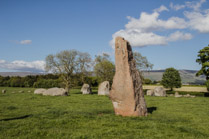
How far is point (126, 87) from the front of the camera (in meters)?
10.9

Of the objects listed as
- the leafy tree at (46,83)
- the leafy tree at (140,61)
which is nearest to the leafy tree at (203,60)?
the leafy tree at (140,61)

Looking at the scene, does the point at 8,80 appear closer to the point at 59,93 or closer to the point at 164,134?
the point at 59,93

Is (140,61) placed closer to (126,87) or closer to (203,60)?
(203,60)

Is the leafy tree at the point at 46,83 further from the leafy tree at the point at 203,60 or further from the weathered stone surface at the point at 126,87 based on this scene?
the weathered stone surface at the point at 126,87

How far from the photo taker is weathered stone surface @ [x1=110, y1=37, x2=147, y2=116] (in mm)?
10781

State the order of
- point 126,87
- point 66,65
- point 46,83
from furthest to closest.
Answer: point 46,83, point 66,65, point 126,87

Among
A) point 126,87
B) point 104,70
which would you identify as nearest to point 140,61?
point 104,70

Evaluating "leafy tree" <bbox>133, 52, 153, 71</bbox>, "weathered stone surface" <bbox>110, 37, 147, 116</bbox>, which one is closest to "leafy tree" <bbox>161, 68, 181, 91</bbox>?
"leafy tree" <bbox>133, 52, 153, 71</bbox>

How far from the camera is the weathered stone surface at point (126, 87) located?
10.8 meters

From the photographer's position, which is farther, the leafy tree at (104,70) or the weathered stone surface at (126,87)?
the leafy tree at (104,70)

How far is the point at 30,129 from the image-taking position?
8008 mm

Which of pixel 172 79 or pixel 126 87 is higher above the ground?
pixel 172 79

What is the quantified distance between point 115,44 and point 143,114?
4319 millimetres

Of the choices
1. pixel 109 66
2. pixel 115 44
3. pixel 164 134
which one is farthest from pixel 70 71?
pixel 164 134
